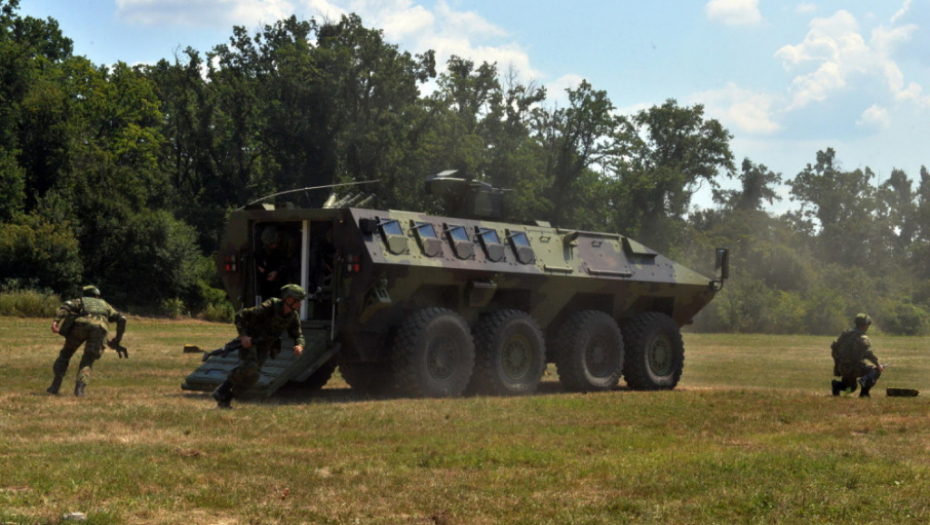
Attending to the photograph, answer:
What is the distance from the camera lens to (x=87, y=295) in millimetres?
15852

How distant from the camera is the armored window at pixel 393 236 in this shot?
1594 centimetres

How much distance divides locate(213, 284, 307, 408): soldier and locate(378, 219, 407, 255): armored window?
2543 millimetres

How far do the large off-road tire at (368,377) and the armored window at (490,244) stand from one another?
7.26ft

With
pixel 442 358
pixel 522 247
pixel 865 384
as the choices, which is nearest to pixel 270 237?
pixel 442 358

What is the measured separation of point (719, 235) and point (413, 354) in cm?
6229

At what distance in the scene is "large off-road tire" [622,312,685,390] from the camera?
65.2ft

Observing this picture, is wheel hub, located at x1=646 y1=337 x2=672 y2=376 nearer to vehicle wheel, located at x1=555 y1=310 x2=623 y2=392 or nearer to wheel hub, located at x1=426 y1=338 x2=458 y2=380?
vehicle wheel, located at x1=555 y1=310 x2=623 y2=392

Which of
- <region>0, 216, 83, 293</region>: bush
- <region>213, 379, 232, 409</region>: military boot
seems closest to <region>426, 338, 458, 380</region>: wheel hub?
<region>213, 379, 232, 409</region>: military boot

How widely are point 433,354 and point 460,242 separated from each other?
171 cm

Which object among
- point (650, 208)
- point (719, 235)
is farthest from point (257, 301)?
point (719, 235)

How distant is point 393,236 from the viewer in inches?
631

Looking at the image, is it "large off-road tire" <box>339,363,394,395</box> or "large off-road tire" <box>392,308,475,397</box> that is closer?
"large off-road tire" <box>392,308,475,397</box>

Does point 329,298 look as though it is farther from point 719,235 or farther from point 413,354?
point 719,235

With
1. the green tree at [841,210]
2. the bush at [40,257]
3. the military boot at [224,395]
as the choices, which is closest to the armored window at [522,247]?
the military boot at [224,395]
